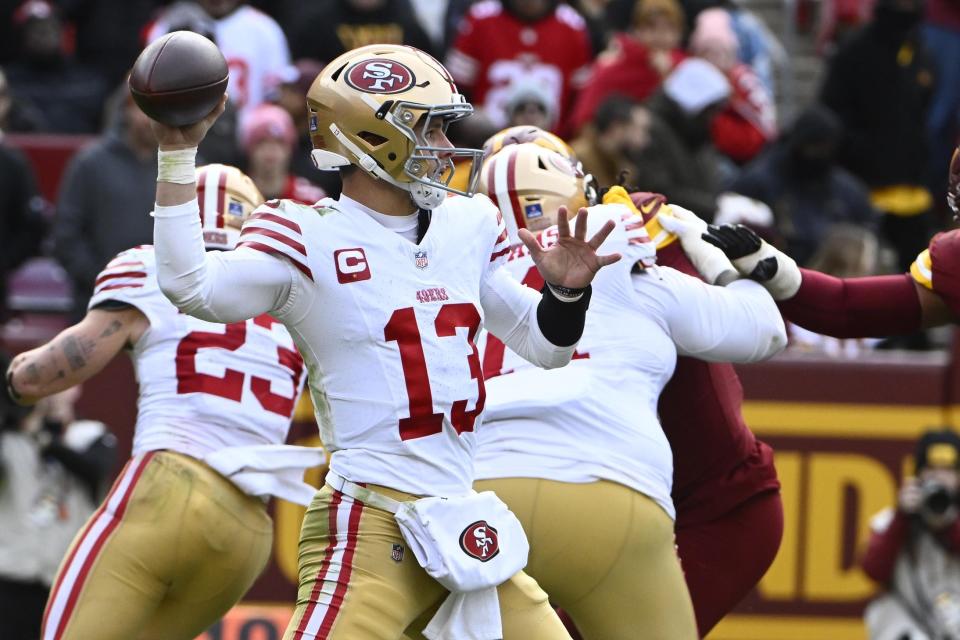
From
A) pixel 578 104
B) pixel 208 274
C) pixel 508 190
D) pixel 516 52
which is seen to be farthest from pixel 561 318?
pixel 516 52

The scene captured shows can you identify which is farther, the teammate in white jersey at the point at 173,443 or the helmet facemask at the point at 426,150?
the teammate in white jersey at the point at 173,443

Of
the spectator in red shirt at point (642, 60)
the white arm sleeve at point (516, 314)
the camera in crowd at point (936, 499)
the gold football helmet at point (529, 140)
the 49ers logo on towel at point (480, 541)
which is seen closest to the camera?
the 49ers logo on towel at point (480, 541)

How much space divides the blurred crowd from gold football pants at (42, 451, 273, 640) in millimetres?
3289

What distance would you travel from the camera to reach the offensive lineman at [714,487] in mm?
5652

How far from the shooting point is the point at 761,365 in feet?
28.7

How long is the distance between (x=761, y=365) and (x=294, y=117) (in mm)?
2807

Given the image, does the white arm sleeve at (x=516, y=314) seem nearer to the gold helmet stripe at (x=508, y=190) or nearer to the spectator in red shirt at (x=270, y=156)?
the gold helmet stripe at (x=508, y=190)

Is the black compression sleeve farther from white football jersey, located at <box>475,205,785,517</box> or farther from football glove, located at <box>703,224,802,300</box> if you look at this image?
football glove, located at <box>703,224,802,300</box>

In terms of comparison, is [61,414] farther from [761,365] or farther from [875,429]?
[875,429]

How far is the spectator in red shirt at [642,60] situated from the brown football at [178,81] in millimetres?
5722

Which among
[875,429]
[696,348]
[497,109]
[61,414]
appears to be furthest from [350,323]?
[497,109]

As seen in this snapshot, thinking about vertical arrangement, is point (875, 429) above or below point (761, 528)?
below

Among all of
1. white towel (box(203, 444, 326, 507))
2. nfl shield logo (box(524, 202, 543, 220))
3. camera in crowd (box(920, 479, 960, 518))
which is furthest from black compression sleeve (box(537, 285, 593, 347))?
camera in crowd (box(920, 479, 960, 518))

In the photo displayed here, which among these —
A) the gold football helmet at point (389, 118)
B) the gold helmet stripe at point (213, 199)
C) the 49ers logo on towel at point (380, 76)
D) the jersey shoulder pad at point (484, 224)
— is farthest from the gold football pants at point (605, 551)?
the gold helmet stripe at point (213, 199)
